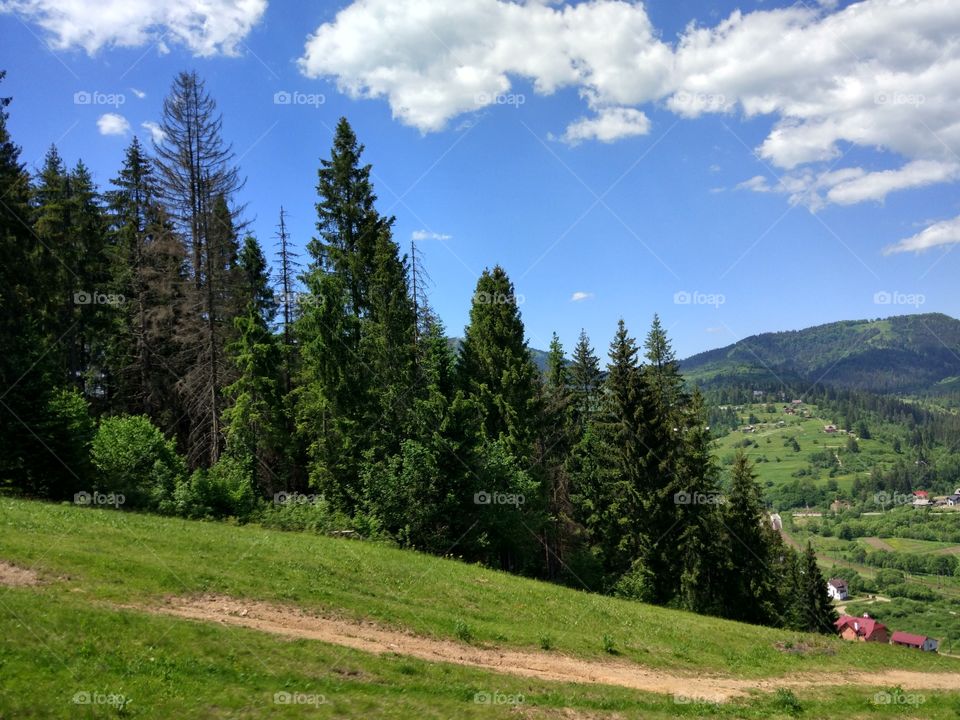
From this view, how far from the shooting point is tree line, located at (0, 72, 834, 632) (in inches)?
1085

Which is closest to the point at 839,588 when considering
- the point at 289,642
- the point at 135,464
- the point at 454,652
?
the point at 454,652

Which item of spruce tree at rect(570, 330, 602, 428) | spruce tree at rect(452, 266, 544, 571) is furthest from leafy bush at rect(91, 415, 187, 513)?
spruce tree at rect(570, 330, 602, 428)

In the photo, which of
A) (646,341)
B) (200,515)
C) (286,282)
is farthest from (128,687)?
(646,341)

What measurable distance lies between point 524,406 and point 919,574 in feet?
484

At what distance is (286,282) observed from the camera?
3428 centimetres

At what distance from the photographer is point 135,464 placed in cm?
2703

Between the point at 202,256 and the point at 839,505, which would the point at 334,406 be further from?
the point at 839,505

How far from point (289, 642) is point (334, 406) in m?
16.2

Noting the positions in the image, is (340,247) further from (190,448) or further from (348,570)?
(348,570)

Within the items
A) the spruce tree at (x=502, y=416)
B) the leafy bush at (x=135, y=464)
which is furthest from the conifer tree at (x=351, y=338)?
the leafy bush at (x=135, y=464)

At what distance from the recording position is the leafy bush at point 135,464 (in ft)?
84.9

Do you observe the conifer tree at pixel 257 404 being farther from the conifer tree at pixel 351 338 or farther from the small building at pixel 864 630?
the small building at pixel 864 630

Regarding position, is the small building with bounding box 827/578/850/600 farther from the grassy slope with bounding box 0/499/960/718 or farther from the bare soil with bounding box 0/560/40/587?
the bare soil with bounding box 0/560/40/587

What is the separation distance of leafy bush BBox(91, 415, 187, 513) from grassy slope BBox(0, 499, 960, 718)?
3333 mm
